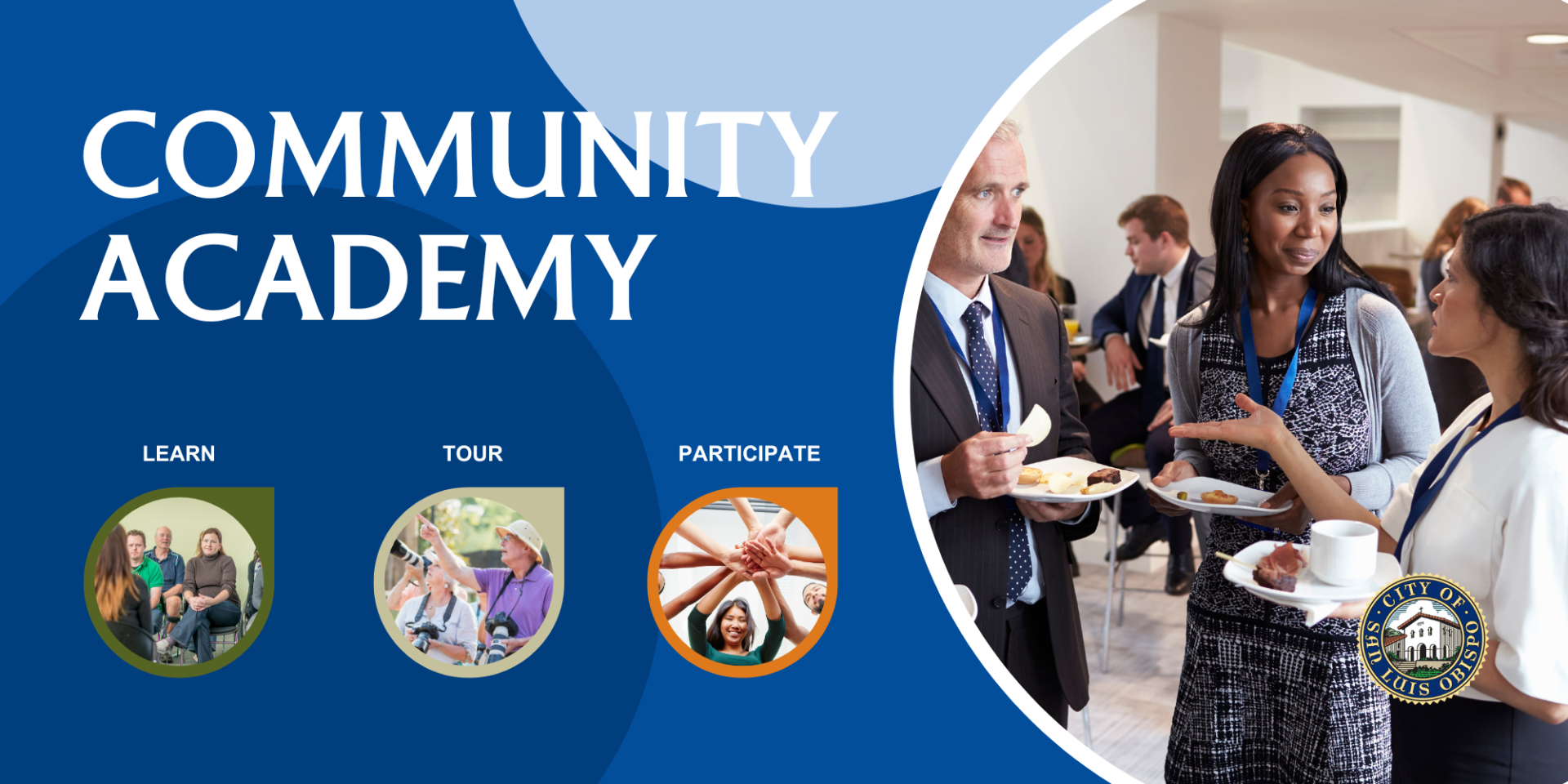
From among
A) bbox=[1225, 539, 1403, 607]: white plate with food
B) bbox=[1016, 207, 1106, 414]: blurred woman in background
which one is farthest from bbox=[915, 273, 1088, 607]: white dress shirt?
bbox=[1016, 207, 1106, 414]: blurred woman in background

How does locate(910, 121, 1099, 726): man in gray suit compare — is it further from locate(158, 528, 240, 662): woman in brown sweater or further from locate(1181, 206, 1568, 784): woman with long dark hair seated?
locate(158, 528, 240, 662): woman in brown sweater

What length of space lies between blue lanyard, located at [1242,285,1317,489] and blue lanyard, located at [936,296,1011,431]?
0.37 meters

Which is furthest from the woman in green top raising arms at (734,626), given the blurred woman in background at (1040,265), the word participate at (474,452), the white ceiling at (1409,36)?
the white ceiling at (1409,36)

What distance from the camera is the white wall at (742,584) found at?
5.52 ft

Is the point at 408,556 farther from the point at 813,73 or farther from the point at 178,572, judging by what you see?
the point at 813,73

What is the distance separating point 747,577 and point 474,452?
1.50 feet

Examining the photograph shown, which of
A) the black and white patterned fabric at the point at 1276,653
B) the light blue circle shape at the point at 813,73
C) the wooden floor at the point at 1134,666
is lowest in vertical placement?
the wooden floor at the point at 1134,666

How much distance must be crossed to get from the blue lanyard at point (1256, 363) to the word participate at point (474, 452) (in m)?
1.14

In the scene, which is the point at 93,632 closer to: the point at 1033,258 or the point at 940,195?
the point at 940,195

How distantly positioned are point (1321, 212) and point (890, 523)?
782 mm

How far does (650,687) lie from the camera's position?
1.72m

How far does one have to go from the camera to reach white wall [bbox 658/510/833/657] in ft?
5.52

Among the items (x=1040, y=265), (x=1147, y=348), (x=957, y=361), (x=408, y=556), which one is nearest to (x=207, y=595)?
(x=408, y=556)

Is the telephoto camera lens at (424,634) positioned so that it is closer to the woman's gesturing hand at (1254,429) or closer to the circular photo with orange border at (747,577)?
the circular photo with orange border at (747,577)
